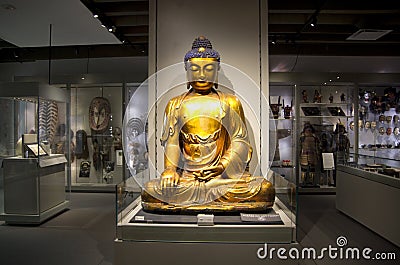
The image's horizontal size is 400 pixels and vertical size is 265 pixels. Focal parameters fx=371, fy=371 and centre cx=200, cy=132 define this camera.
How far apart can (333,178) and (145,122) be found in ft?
8.41

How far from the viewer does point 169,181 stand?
2844 mm

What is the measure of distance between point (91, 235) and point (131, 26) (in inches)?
82.3

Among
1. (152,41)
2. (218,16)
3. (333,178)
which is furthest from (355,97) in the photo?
(152,41)

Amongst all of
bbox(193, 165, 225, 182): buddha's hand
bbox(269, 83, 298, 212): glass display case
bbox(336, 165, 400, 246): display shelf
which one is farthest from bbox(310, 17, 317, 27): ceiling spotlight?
bbox(193, 165, 225, 182): buddha's hand

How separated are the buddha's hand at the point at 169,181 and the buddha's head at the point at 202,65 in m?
0.89

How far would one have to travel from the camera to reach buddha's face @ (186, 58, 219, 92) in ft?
10.7

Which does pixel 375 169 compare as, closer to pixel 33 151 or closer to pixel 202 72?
pixel 202 72

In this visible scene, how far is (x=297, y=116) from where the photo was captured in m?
5.20

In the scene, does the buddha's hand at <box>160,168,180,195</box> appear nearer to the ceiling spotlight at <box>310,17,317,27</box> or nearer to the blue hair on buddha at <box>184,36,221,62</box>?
the blue hair on buddha at <box>184,36,221,62</box>

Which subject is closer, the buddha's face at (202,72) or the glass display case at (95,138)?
the buddha's face at (202,72)

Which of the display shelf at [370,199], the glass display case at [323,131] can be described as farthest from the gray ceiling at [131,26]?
the display shelf at [370,199]

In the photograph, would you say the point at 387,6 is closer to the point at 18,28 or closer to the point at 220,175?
the point at 220,175

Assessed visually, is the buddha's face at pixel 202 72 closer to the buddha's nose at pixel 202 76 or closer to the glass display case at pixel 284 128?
the buddha's nose at pixel 202 76

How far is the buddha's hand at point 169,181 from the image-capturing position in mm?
2807
